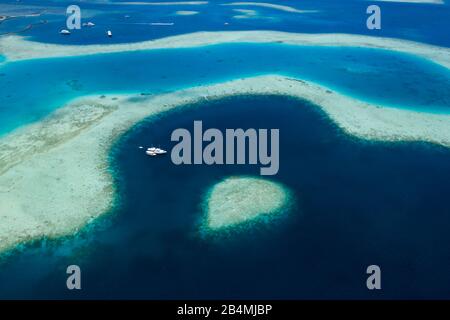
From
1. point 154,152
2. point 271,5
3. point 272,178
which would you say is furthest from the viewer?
point 271,5

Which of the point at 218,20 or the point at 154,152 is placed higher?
the point at 218,20

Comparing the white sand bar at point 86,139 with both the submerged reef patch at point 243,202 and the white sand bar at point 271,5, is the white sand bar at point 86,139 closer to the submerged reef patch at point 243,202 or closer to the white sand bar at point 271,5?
the submerged reef patch at point 243,202

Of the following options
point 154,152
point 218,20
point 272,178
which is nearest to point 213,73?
point 154,152

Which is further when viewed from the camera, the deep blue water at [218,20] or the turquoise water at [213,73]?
the deep blue water at [218,20]

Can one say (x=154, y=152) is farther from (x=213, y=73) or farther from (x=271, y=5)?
(x=271, y=5)

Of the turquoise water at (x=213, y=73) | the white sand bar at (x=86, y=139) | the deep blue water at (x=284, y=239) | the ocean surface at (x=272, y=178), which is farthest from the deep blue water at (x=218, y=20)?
the deep blue water at (x=284, y=239)

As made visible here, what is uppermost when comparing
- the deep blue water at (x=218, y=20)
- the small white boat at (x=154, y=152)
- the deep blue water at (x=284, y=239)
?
the deep blue water at (x=218, y=20)
